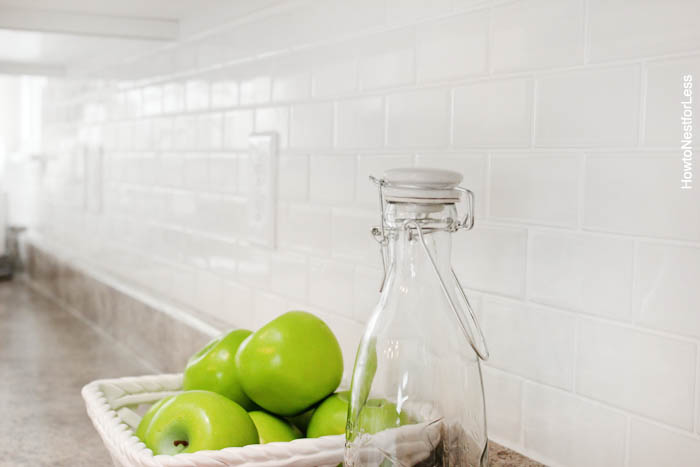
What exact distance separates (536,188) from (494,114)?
10cm

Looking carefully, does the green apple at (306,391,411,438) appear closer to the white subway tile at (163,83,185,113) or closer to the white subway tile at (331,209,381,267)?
the white subway tile at (331,209,381,267)

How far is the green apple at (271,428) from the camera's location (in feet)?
2.39

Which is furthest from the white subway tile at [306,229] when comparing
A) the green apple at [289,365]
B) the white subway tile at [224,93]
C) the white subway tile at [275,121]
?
the green apple at [289,365]

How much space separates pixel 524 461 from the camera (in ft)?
2.52

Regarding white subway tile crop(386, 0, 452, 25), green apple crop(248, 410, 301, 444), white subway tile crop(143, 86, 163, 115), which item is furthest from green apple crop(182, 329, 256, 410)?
white subway tile crop(143, 86, 163, 115)

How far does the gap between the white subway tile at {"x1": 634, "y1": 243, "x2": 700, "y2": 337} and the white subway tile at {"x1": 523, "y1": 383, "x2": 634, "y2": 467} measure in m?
0.10

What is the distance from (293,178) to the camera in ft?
3.92

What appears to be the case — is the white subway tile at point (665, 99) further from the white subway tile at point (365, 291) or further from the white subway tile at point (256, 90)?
the white subway tile at point (256, 90)

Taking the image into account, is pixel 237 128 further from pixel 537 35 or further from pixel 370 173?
pixel 537 35

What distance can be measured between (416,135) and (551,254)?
0.25 m

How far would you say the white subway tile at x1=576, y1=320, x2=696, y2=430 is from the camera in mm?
630

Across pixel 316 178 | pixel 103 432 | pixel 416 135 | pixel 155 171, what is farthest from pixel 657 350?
pixel 155 171

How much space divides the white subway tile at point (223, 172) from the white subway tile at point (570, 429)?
0.74 meters

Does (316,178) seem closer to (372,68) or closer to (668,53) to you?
(372,68)
